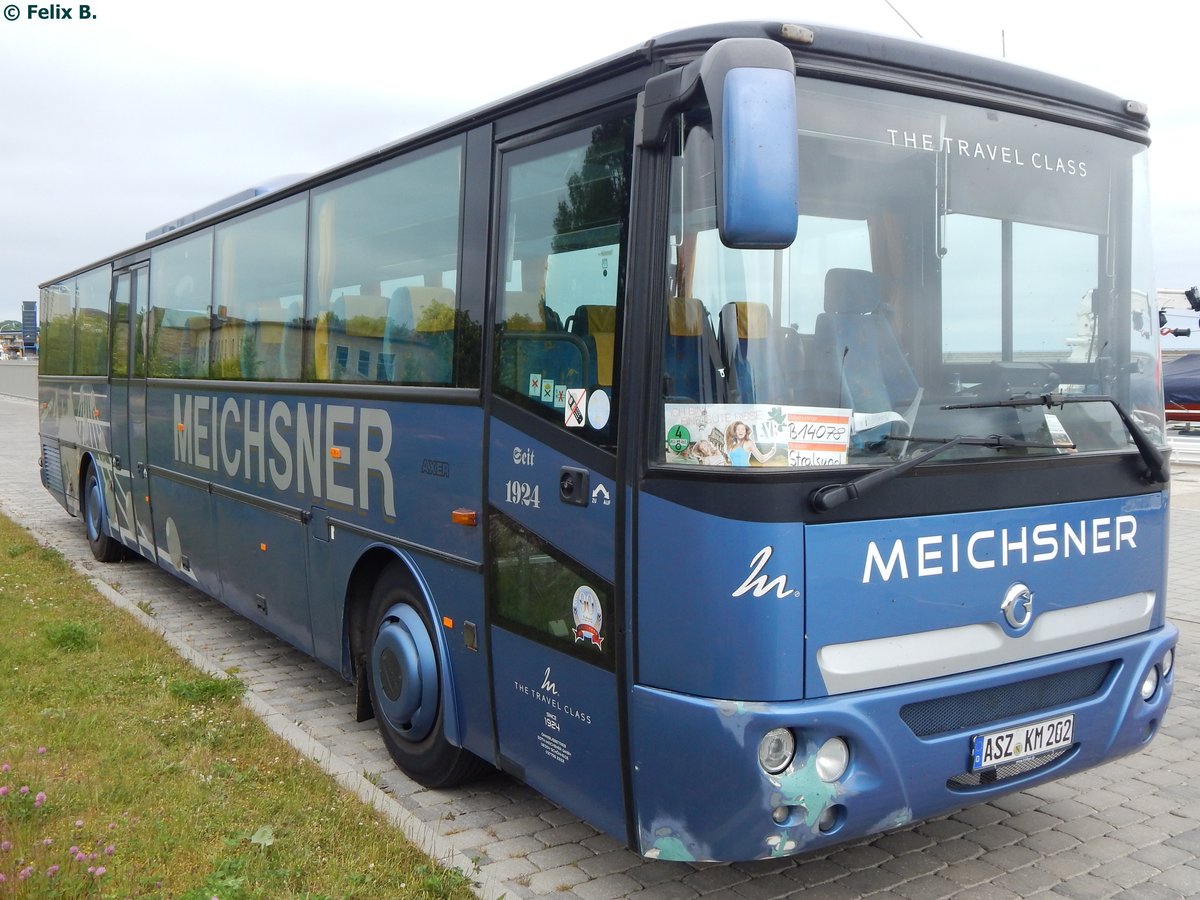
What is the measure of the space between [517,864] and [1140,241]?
3497 mm

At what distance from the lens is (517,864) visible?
14.5 feet

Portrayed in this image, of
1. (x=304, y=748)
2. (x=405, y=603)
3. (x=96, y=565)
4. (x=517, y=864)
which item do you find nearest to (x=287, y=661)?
(x=304, y=748)

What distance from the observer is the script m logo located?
11.2 ft

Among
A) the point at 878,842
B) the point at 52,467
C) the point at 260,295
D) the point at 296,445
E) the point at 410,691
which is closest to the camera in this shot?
the point at 878,842

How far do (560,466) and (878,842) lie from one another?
6.99 ft

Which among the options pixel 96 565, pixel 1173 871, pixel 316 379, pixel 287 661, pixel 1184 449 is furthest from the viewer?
pixel 1184 449

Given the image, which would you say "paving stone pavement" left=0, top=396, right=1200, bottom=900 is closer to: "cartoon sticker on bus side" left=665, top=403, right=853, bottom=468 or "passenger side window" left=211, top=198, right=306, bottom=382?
"cartoon sticker on bus side" left=665, top=403, right=853, bottom=468

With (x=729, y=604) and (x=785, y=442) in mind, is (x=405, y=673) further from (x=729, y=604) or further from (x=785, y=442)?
(x=785, y=442)

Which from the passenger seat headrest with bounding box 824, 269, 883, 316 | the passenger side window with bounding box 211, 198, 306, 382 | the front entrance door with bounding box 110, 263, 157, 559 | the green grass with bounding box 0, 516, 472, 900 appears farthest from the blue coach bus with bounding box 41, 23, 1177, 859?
the front entrance door with bounding box 110, 263, 157, 559

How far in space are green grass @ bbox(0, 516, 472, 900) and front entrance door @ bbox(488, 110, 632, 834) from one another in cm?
71

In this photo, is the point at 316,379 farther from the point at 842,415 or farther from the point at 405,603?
the point at 842,415

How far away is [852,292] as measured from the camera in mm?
3691

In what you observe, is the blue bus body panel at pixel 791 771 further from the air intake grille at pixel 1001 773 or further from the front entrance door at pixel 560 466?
the front entrance door at pixel 560 466

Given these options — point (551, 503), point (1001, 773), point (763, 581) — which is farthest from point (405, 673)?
point (1001, 773)
